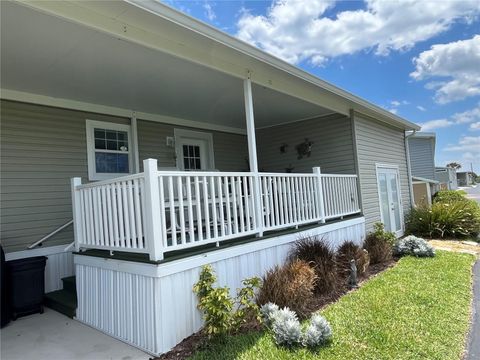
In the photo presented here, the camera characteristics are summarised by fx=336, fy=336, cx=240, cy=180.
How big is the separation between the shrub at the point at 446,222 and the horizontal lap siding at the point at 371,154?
6.21ft

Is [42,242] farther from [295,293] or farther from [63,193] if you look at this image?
[295,293]

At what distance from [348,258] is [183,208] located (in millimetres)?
3481

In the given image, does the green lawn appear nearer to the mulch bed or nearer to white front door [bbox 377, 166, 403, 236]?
the mulch bed

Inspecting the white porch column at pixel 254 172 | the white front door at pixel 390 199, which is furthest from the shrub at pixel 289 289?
the white front door at pixel 390 199

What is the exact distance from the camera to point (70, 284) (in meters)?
5.20

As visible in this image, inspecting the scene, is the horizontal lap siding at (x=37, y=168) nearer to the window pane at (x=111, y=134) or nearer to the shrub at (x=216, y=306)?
the window pane at (x=111, y=134)

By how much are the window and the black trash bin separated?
181 cm

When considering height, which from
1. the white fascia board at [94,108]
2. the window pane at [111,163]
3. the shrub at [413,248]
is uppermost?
the white fascia board at [94,108]

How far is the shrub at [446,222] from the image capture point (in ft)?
33.4

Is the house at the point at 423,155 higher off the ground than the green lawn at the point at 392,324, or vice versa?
the house at the point at 423,155

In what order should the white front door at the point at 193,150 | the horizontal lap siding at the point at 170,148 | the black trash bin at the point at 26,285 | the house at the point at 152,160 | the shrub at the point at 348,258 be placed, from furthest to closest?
the white front door at the point at 193,150 → the horizontal lap siding at the point at 170,148 → the shrub at the point at 348,258 → the black trash bin at the point at 26,285 → the house at the point at 152,160

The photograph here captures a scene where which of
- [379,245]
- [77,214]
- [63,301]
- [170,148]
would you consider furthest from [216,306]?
[379,245]

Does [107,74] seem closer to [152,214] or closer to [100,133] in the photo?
[100,133]

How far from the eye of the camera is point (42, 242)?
17.5 ft
